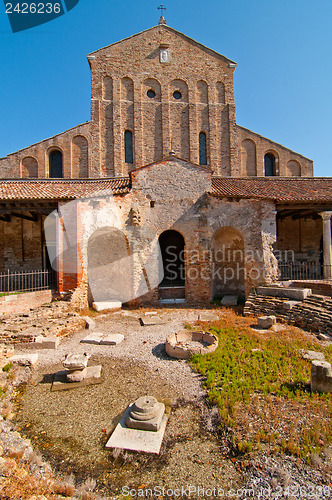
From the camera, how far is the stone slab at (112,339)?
841 centimetres

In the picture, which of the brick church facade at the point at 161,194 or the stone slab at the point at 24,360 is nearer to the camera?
the stone slab at the point at 24,360

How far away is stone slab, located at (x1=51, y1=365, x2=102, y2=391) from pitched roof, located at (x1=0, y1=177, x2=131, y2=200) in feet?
27.0

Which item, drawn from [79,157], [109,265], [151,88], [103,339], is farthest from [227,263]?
[151,88]

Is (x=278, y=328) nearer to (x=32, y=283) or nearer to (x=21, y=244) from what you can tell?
(x=32, y=283)

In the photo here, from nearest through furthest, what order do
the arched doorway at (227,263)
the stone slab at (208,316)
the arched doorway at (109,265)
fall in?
the stone slab at (208,316), the arched doorway at (109,265), the arched doorway at (227,263)

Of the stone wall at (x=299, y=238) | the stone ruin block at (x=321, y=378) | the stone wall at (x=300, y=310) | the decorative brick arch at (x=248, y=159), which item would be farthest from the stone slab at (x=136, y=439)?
the decorative brick arch at (x=248, y=159)

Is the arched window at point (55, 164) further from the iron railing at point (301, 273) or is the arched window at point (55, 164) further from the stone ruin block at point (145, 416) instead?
the stone ruin block at point (145, 416)

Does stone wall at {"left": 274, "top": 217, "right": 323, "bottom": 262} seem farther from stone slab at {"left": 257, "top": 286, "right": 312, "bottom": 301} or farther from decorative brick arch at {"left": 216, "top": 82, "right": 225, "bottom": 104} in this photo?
decorative brick arch at {"left": 216, "top": 82, "right": 225, "bottom": 104}

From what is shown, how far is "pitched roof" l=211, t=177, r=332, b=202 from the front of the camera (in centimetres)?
1312

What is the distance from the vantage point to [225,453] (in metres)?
4.03

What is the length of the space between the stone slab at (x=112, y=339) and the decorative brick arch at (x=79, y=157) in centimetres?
1262

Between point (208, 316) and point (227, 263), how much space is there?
4.31m

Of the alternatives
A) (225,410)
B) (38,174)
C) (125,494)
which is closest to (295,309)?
(225,410)

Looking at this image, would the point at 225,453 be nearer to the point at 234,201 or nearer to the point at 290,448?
the point at 290,448
